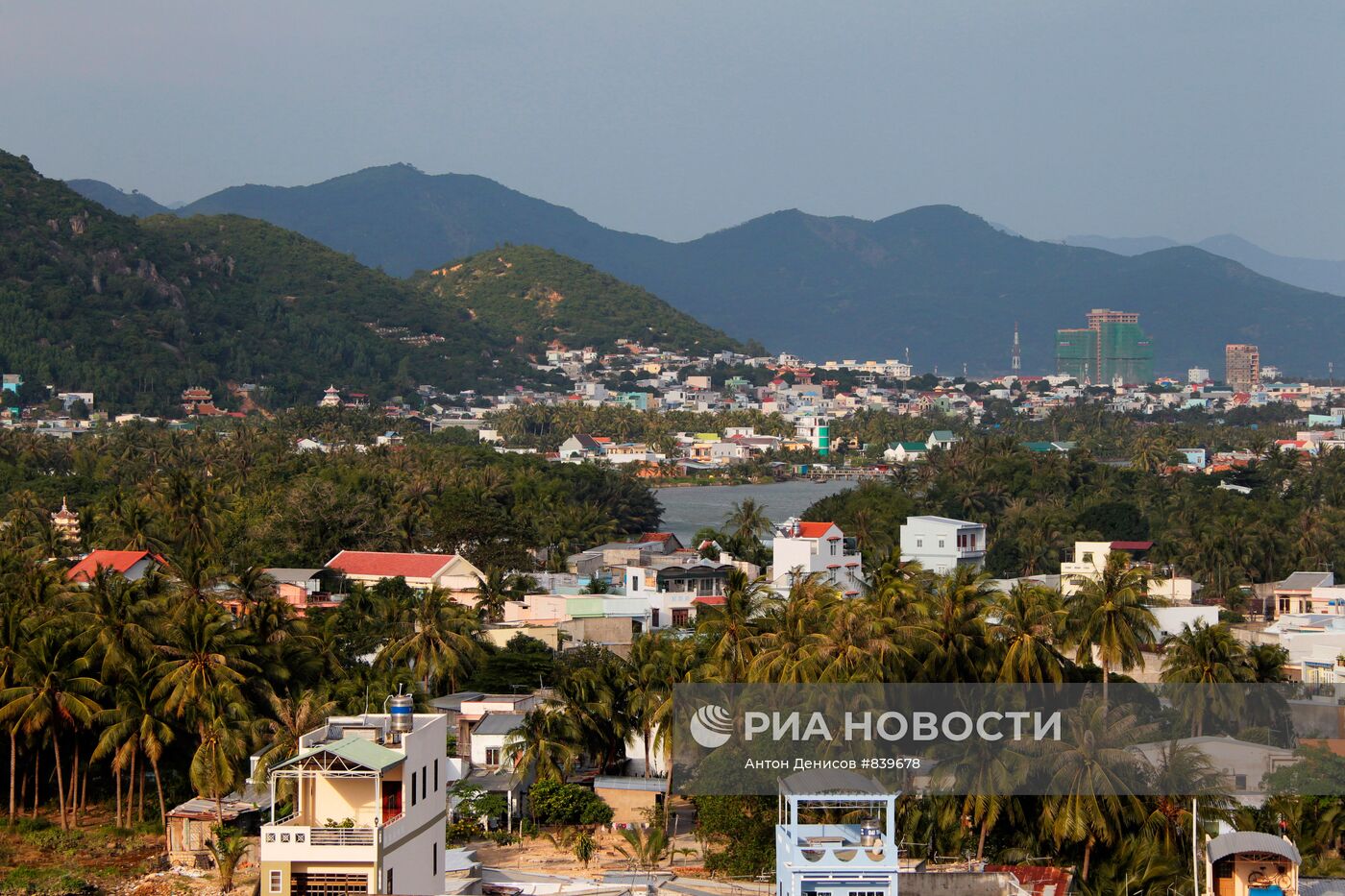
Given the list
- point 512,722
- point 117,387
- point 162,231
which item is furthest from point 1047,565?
point 162,231

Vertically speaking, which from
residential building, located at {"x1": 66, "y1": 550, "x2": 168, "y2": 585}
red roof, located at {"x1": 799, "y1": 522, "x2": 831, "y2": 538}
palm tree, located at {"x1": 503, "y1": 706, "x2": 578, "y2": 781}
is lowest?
palm tree, located at {"x1": 503, "y1": 706, "x2": 578, "y2": 781}

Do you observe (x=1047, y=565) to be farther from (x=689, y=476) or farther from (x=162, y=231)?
(x=162, y=231)

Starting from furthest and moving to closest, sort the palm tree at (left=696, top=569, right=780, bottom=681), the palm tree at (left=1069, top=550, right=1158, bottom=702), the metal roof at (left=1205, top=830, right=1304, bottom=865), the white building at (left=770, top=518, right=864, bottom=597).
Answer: the white building at (left=770, top=518, right=864, bottom=597) → the palm tree at (left=1069, top=550, right=1158, bottom=702) → the palm tree at (left=696, top=569, right=780, bottom=681) → the metal roof at (left=1205, top=830, right=1304, bottom=865)

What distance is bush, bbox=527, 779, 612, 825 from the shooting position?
24.2 meters

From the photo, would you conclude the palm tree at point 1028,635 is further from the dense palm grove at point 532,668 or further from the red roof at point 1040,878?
the red roof at point 1040,878

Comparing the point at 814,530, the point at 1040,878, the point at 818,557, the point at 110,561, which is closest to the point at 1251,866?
the point at 1040,878

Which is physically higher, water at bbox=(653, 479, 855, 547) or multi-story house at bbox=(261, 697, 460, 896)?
water at bbox=(653, 479, 855, 547)

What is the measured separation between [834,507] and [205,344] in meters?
87.2

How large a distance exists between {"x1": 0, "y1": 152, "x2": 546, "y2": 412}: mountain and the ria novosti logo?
326ft

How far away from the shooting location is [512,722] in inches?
1067

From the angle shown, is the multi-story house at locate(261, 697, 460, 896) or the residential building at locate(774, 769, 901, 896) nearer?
the residential building at locate(774, 769, 901, 896)

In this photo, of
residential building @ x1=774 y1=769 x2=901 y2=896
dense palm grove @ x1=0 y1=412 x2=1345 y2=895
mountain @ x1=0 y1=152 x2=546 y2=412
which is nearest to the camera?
residential building @ x1=774 y1=769 x2=901 y2=896

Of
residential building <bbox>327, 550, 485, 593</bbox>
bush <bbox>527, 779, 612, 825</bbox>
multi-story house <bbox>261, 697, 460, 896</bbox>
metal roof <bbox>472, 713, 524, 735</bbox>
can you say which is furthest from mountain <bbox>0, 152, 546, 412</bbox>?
multi-story house <bbox>261, 697, 460, 896</bbox>

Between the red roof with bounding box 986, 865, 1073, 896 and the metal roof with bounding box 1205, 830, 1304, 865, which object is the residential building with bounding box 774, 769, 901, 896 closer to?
the red roof with bounding box 986, 865, 1073, 896
